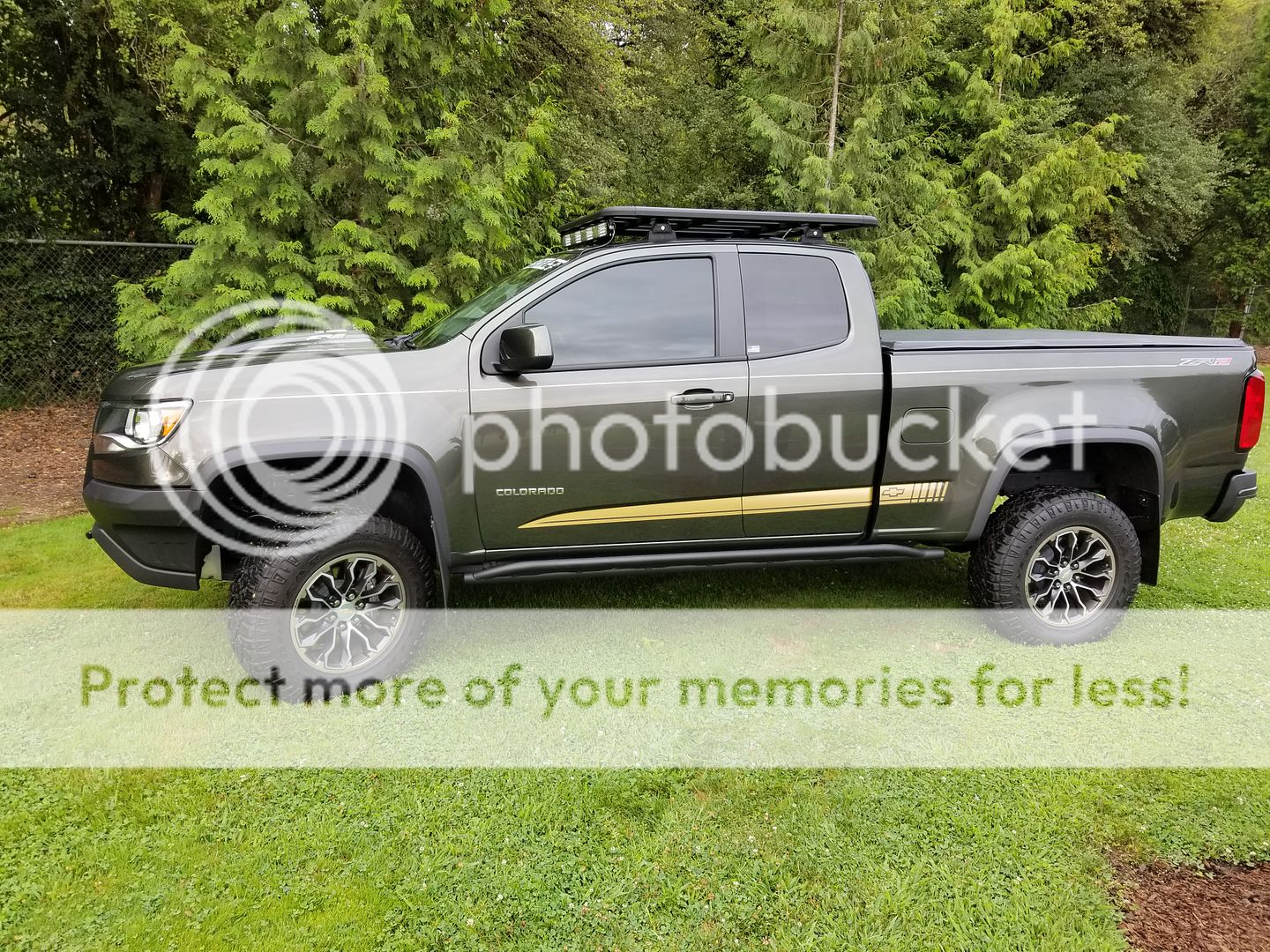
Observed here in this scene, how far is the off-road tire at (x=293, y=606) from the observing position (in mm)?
3396

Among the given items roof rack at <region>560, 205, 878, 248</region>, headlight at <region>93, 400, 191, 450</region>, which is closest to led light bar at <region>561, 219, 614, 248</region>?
roof rack at <region>560, 205, 878, 248</region>

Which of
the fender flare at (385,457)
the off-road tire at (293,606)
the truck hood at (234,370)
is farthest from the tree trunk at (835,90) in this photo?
the off-road tire at (293,606)

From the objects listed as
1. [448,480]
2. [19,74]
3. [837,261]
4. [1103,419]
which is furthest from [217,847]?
[19,74]

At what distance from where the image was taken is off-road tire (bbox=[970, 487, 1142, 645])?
160 inches

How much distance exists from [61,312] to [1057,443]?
35.0ft

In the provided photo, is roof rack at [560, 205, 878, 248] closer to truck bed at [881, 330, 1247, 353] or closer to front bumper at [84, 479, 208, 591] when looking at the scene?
truck bed at [881, 330, 1247, 353]

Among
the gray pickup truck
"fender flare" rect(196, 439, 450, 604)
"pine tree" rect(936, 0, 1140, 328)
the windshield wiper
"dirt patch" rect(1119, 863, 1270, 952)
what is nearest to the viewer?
"dirt patch" rect(1119, 863, 1270, 952)

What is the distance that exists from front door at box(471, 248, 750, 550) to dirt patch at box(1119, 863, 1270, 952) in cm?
209

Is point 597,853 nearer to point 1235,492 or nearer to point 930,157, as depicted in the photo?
point 1235,492

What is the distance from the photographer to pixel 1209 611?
4629 mm

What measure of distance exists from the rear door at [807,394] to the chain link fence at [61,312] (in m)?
7.99

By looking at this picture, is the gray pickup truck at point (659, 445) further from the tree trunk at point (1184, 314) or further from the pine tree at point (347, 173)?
the tree trunk at point (1184, 314)

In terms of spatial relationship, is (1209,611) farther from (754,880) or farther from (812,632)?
(754,880)

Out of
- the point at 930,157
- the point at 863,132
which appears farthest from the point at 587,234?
the point at 930,157
